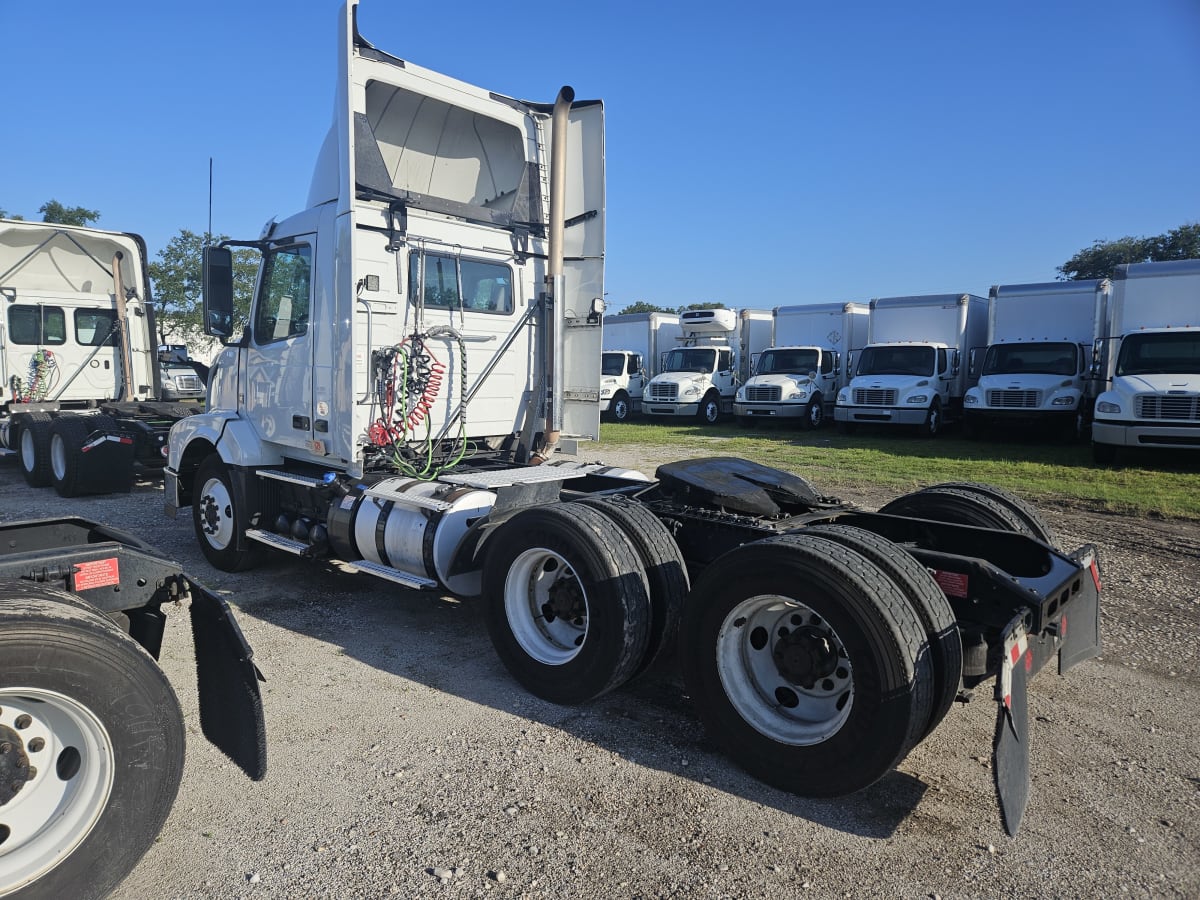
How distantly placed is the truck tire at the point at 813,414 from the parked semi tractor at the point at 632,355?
5464 mm

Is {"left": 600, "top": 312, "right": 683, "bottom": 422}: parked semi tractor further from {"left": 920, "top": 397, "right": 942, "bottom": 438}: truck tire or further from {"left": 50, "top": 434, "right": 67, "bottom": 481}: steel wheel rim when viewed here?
{"left": 50, "top": 434, "right": 67, "bottom": 481}: steel wheel rim

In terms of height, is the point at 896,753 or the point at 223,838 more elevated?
the point at 896,753

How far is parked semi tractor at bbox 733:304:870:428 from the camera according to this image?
2114 centimetres

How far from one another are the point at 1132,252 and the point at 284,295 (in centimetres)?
5233

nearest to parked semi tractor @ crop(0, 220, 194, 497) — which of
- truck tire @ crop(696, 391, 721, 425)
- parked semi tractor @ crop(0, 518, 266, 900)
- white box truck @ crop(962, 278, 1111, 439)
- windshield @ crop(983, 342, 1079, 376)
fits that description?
parked semi tractor @ crop(0, 518, 266, 900)

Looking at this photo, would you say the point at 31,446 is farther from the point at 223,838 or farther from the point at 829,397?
the point at 829,397

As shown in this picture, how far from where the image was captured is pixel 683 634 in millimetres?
3854

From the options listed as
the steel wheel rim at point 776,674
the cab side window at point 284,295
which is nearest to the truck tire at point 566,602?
the steel wheel rim at point 776,674

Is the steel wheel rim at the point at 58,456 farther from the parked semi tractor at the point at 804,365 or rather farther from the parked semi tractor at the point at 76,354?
the parked semi tractor at the point at 804,365

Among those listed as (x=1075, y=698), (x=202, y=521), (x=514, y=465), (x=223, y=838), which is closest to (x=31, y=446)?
(x=202, y=521)

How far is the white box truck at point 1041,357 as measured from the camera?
17.0m

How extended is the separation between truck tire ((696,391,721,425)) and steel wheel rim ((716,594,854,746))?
783 inches

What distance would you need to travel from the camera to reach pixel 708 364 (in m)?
24.2

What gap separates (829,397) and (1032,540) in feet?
61.2
